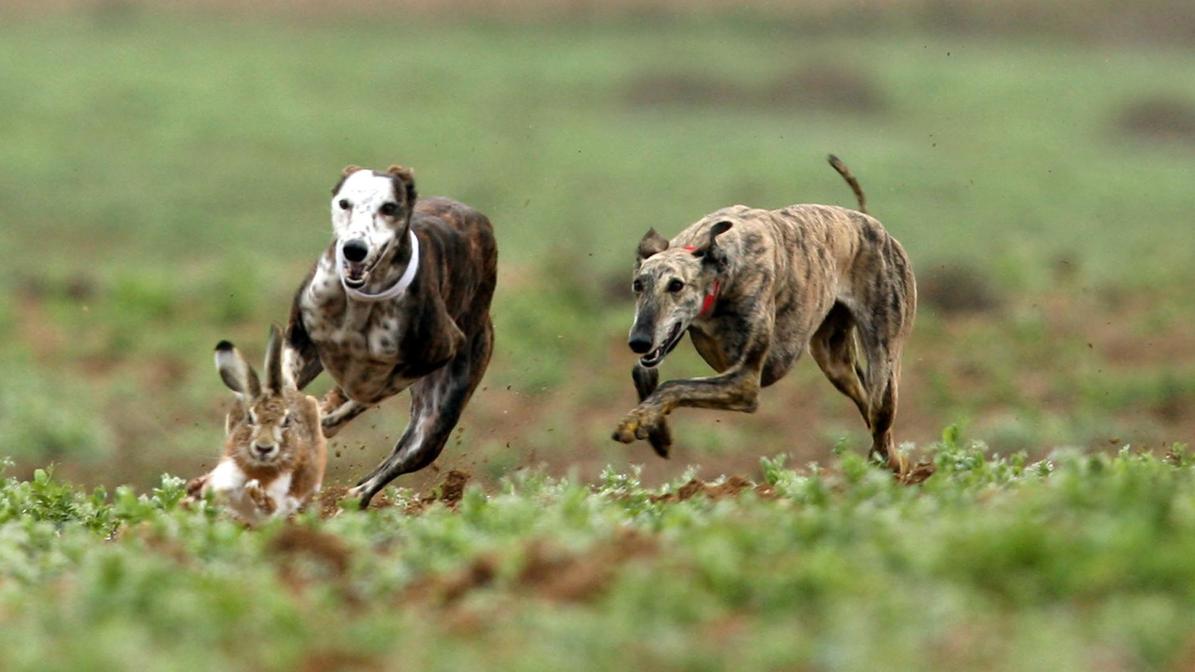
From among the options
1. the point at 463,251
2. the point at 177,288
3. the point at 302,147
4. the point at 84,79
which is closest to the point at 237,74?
the point at 84,79

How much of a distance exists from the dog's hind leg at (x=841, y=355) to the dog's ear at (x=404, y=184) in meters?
2.70

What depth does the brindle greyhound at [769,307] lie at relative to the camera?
9.70 metres

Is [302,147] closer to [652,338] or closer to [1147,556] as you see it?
[652,338]

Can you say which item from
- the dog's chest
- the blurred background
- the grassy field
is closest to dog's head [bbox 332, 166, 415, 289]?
the dog's chest

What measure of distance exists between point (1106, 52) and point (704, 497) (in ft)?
136

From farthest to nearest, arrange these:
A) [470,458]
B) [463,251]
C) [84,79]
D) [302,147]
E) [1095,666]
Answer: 1. [84,79]
2. [302,147]
3. [470,458]
4. [463,251]
5. [1095,666]

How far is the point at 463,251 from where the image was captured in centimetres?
1053

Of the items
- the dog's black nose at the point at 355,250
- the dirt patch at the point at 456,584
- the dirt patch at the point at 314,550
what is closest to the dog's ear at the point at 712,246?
the dog's black nose at the point at 355,250

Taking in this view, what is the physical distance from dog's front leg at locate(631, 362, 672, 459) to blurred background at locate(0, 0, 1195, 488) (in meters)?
0.89

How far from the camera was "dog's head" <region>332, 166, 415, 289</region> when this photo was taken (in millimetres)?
9391

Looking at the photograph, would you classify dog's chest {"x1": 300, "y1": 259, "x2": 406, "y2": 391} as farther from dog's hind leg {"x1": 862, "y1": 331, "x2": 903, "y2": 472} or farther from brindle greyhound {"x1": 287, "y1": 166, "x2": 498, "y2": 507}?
dog's hind leg {"x1": 862, "y1": 331, "x2": 903, "y2": 472}

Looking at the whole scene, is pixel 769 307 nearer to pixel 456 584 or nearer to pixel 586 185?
pixel 456 584

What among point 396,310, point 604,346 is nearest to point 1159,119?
point 604,346

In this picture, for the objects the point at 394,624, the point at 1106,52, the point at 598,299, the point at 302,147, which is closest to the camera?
the point at 394,624
